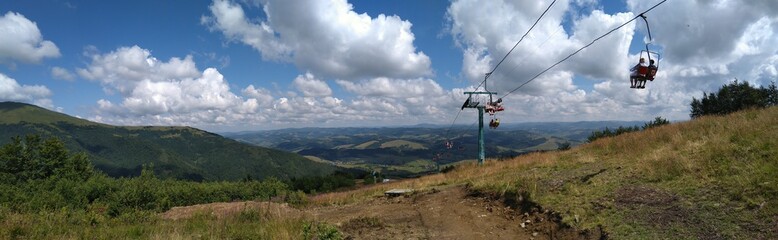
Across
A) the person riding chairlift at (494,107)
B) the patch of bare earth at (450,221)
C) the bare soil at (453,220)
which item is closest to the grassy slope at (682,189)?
the bare soil at (453,220)

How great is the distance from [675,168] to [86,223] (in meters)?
15.4

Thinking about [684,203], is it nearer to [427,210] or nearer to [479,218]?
[479,218]

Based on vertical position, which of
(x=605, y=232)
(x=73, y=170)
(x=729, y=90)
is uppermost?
(x=729, y=90)

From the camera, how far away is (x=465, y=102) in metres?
37.5

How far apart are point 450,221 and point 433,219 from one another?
0.62 m

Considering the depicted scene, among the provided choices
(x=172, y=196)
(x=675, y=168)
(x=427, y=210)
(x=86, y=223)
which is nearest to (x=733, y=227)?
(x=675, y=168)

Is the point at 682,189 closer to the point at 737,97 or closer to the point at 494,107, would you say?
the point at 494,107

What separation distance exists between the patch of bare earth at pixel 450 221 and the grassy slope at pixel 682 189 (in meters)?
0.53

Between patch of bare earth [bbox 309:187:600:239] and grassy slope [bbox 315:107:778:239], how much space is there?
532 mm

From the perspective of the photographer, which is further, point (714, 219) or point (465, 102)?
point (465, 102)

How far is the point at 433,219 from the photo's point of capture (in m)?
12.0

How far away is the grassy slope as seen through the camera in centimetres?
732

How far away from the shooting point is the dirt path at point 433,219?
10148 mm

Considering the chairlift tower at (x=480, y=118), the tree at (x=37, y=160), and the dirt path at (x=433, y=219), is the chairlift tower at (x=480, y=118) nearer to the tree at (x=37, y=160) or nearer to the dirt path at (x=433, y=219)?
the dirt path at (x=433, y=219)
